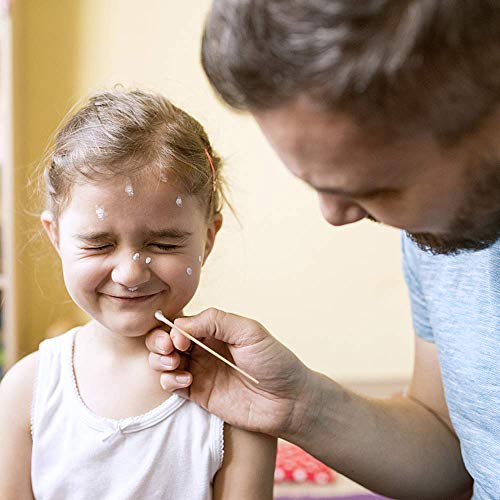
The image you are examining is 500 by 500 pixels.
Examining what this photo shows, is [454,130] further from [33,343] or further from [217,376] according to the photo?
[33,343]

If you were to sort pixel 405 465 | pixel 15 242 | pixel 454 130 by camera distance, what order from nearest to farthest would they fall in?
pixel 454 130
pixel 405 465
pixel 15 242

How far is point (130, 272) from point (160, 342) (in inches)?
4.8

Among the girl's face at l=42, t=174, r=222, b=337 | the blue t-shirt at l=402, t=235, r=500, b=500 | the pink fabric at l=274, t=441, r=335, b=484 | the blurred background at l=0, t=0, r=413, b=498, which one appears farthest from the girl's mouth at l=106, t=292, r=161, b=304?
the blurred background at l=0, t=0, r=413, b=498

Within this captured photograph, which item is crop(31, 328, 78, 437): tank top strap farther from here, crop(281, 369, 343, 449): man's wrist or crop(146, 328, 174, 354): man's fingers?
crop(281, 369, 343, 449): man's wrist

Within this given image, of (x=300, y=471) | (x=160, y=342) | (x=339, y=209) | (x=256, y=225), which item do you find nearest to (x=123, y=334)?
(x=160, y=342)

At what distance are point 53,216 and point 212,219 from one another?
23 cm

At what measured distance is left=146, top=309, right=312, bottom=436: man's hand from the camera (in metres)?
1.08

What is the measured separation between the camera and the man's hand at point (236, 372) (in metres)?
1.08

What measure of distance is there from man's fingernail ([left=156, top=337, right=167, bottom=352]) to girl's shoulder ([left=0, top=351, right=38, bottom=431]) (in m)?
0.22

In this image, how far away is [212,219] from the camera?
3.80 ft

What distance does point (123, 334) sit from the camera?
1.12 metres

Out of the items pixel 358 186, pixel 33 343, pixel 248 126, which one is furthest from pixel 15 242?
pixel 358 186

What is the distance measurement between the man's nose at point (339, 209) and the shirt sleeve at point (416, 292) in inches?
15.7

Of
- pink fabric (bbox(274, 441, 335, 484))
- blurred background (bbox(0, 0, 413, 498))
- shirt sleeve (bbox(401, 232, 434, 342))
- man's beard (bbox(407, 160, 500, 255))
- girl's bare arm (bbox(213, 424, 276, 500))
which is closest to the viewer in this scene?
man's beard (bbox(407, 160, 500, 255))
